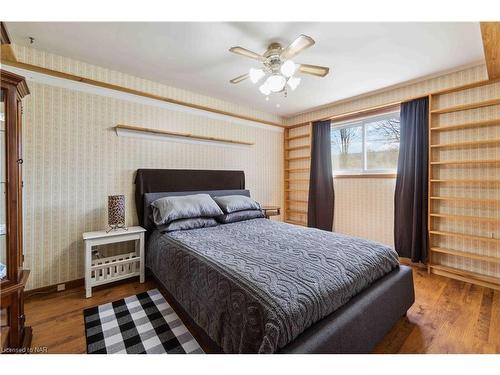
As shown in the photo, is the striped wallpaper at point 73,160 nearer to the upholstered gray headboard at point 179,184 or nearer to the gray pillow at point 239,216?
the upholstered gray headboard at point 179,184

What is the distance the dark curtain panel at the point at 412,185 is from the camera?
9.12 ft

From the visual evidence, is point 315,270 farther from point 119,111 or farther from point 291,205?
point 291,205

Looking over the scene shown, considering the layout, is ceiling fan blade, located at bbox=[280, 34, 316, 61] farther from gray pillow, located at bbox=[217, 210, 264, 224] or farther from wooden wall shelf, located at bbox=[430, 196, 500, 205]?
wooden wall shelf, located at bbox=[430, 196, 500, 205]

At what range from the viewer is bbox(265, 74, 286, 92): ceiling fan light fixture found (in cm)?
190

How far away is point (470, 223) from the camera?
8.38 feet

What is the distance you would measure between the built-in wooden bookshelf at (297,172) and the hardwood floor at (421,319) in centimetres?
223

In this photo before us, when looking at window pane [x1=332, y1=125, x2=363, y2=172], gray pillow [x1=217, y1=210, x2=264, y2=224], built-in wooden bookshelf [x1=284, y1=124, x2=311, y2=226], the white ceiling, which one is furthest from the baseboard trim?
window pane [x1=332, y1=125, x2=363, y2=172]

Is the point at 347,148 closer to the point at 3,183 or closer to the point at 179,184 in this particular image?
the point at 179,184

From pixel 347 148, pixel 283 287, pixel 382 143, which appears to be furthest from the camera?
pixel 347 148

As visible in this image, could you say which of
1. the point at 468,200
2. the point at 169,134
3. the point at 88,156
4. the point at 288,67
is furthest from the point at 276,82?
the point at 468,200

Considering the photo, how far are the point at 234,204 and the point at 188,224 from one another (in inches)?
27.0

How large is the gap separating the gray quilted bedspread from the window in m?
1.90

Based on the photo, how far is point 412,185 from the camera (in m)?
2.88
